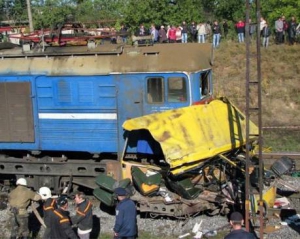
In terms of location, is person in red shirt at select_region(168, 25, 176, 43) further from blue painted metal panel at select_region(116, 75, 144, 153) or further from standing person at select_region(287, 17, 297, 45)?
blue painted metal panel at select_region(116, 75, 144, 153)

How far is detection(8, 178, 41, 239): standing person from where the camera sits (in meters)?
9.63

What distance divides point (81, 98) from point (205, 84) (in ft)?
9.56

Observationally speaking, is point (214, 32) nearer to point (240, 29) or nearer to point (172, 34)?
point (240, 29)

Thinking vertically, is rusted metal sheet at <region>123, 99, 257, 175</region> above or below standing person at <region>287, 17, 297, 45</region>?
below

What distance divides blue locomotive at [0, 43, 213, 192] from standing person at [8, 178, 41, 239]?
2.39m

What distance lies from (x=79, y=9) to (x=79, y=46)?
3271cm

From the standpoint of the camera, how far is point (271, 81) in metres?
23.2

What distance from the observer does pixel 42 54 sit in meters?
12.2

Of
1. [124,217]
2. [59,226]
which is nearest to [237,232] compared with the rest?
[124,217]

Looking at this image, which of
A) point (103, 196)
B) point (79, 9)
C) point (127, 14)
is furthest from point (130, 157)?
point (79, 9)

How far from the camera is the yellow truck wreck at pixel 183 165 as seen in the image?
10.6 meters

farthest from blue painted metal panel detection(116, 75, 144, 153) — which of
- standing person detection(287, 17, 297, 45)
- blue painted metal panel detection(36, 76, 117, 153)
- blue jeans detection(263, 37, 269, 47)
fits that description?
standing person detection(287, 17, 297, 45)

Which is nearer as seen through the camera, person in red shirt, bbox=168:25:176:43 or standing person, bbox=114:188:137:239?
standing person, bbox=114:188:137:239

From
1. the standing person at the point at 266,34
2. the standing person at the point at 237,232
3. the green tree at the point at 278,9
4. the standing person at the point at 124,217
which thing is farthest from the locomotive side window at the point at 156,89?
the green tree at the point at 278,9
